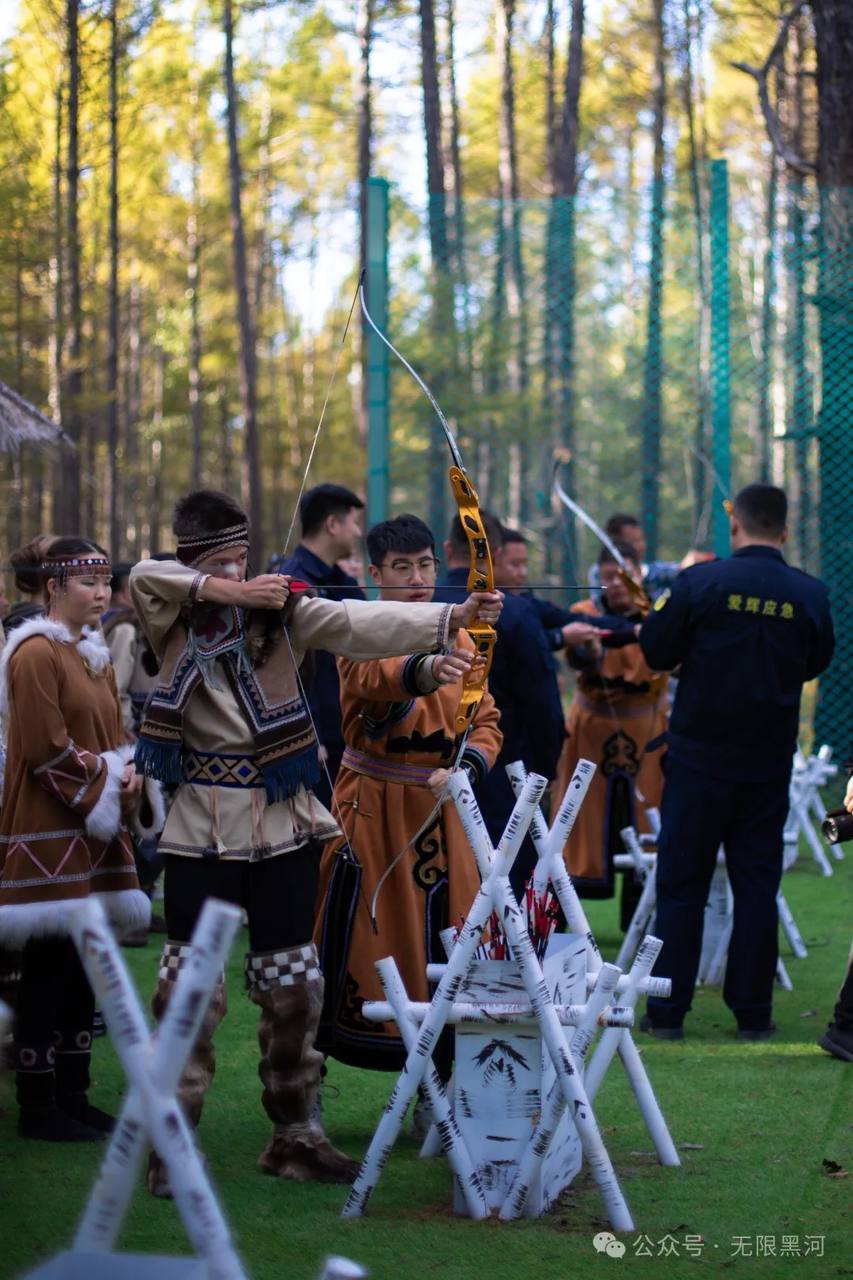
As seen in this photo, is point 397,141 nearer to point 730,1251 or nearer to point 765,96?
point 765,96

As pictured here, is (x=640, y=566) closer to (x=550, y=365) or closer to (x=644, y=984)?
(x=644, y=984)

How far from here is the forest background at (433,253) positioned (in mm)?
10430

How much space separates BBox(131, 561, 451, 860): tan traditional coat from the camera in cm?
360

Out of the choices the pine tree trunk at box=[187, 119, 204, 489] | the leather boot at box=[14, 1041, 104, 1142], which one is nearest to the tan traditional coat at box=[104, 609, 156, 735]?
the leather boot at box=[14, 1041, 104, 1142]

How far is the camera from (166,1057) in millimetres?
2129

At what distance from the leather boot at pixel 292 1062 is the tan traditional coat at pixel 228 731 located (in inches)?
11.3

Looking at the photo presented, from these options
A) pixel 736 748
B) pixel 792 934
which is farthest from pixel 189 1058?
pixel 792 934

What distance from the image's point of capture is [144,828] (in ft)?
15.0

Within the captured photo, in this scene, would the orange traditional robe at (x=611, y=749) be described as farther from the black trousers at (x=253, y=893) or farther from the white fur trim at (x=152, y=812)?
the black trousers at (x=253, y=893)

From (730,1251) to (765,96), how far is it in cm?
812

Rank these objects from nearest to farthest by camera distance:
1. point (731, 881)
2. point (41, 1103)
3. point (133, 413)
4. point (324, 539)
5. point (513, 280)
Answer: point (41, 1103) < point (324, 539) < point (731, 881) < point (513, 280) < point (133, 413)

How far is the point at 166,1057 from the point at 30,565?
2832 millimetres

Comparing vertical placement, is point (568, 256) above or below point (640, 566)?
above

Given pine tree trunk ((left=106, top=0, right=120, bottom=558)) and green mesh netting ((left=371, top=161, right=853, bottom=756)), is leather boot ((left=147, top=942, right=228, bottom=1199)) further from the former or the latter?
pine tree trunk ((left=106, top=0, right=120, bottom=558))
